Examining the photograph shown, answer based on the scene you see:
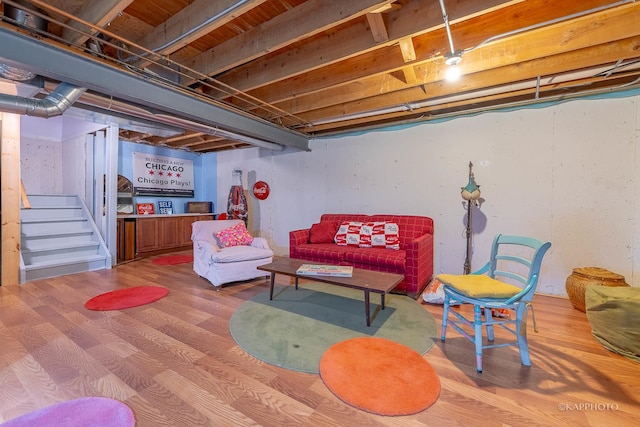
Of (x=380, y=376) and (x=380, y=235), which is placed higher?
(x=380, y=235)

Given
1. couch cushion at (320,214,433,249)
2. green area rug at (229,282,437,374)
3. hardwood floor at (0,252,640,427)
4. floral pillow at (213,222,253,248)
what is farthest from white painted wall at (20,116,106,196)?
couch cushion at (320,214,433,249)

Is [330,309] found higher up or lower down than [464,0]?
lower down

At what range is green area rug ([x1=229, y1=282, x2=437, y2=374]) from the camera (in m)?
2.08

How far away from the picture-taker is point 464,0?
1846mm

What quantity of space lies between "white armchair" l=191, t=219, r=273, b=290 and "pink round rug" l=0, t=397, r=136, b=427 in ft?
6.48

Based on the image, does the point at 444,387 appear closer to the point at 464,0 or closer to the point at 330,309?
the point at 330,309

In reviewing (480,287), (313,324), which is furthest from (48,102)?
(480,287)

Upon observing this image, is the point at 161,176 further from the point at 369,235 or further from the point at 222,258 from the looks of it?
the point at 369,235

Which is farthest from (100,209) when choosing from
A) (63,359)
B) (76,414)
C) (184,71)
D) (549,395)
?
(549,395)

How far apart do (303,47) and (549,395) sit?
129 inches

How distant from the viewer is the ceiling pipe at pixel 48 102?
2514mm

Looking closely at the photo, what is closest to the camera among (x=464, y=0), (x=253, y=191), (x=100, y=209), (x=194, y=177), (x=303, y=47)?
(x=464, y=0)

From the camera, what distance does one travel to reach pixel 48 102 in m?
2.56

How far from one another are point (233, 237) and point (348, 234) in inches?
68.5
